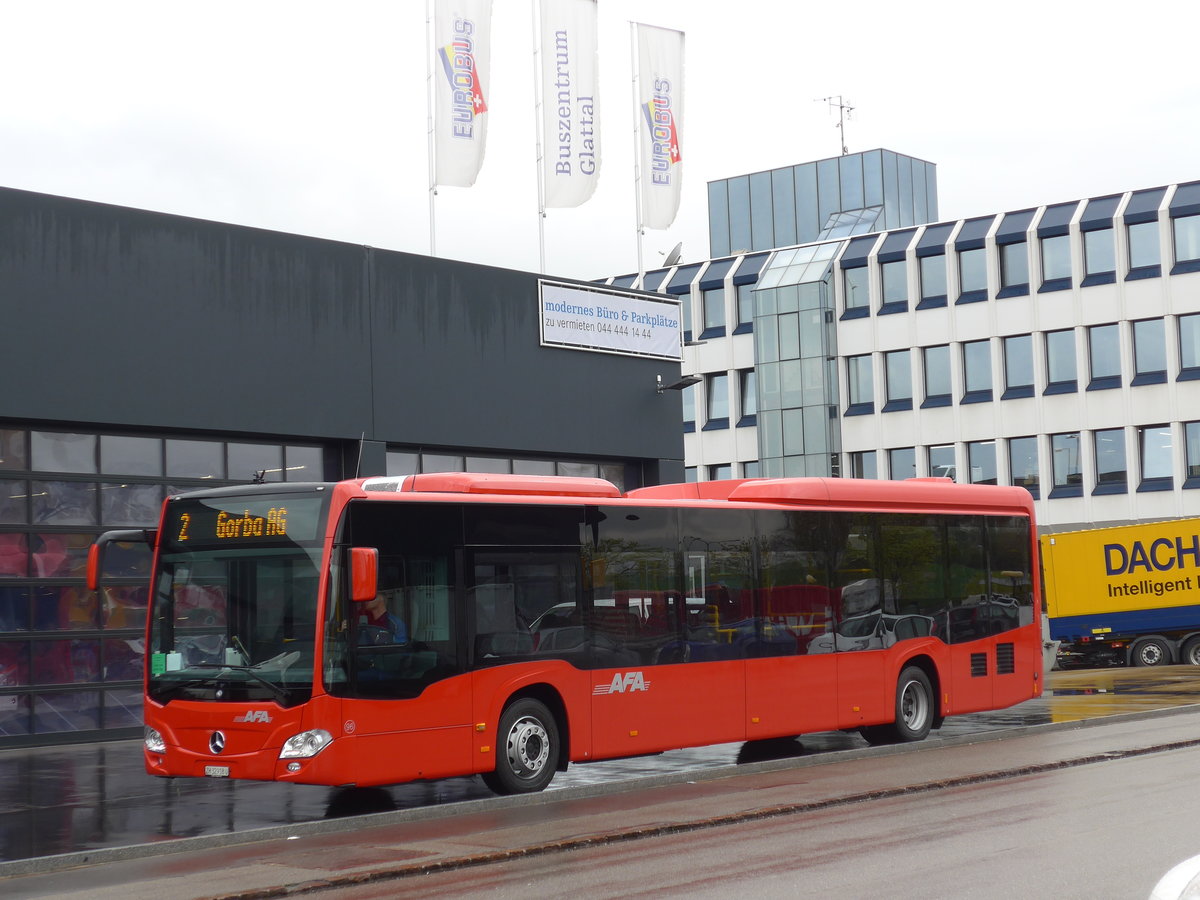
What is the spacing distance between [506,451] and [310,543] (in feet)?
38.9

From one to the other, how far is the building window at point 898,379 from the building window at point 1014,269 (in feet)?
14.5

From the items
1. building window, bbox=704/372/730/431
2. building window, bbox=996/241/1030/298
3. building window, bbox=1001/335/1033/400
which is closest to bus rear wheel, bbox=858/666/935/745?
building window, bbox=1001/335/1033/400

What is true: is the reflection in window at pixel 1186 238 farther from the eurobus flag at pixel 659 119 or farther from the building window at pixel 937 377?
the eurobus flag at pixel 659 119

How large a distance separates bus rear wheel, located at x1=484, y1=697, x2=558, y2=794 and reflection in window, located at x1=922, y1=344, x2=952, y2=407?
43.2m

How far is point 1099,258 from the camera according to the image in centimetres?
5106

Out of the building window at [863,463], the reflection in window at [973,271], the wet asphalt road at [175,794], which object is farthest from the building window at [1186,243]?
the wet asphalt road at [175,794]

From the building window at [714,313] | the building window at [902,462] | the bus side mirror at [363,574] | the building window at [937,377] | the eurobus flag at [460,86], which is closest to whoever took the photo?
the bus side mirror at [363,574]

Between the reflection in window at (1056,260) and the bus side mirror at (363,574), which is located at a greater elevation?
the reflection in window at (1056,260)

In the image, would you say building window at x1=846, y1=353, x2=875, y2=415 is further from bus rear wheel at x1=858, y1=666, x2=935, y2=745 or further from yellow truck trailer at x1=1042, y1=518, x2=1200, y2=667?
bus rear wheel at x1=858, y1=666, x2=935, y2=745

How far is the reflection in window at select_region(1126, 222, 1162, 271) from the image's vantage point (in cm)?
4981

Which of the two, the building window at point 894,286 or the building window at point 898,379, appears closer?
the building window at point 894,286

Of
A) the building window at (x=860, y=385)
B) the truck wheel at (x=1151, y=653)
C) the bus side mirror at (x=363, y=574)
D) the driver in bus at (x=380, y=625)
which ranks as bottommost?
the truck wheel at (x=1151, y=653)

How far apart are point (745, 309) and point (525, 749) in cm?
4728

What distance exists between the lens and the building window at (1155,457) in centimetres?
5009
